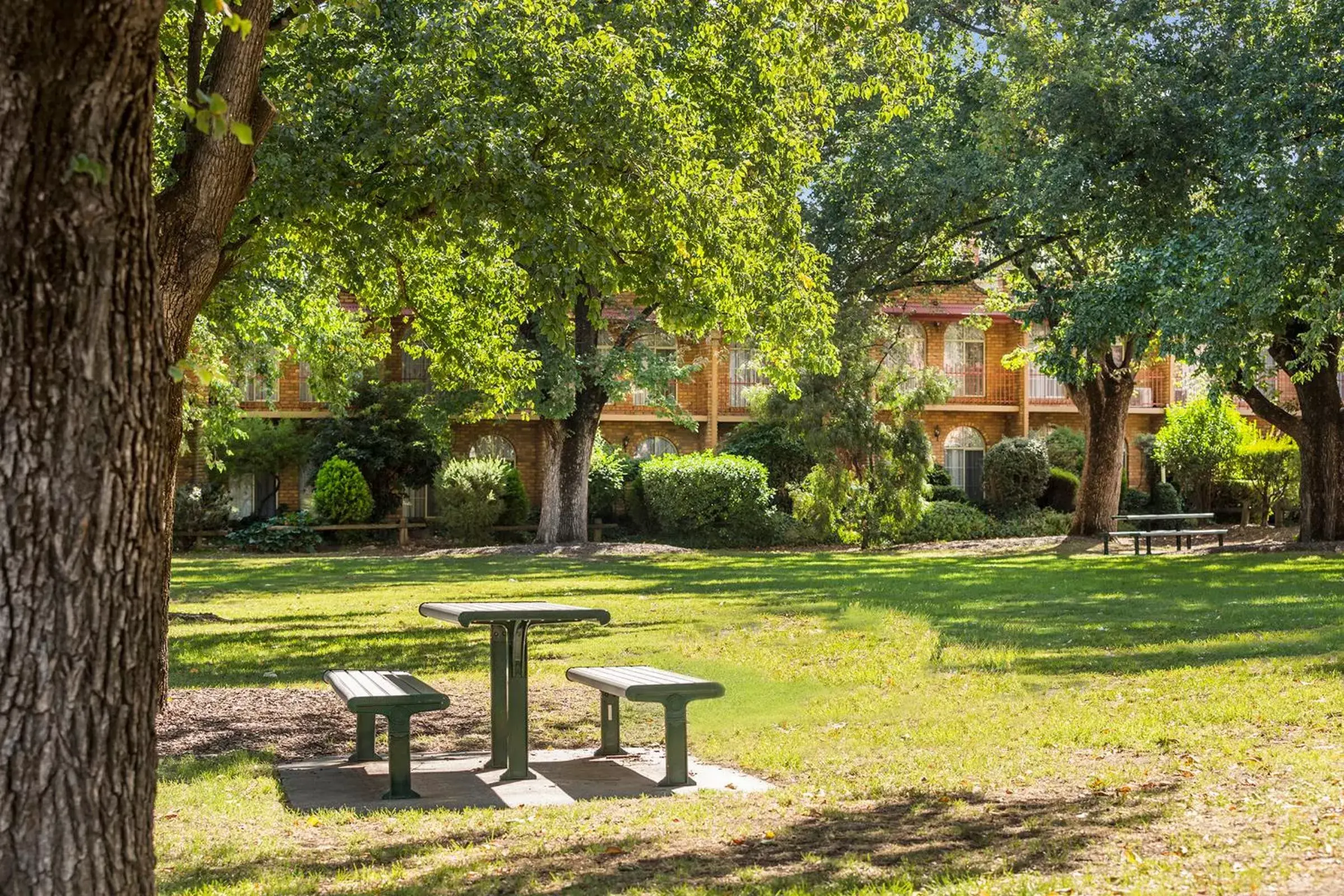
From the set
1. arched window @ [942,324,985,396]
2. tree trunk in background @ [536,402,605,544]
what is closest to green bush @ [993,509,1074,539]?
arched window @ [942,324,985,396]

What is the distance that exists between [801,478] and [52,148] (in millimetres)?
32124

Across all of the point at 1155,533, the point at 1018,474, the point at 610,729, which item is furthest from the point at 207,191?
the point at 1018,474

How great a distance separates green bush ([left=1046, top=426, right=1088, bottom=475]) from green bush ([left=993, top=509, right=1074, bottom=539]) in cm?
371

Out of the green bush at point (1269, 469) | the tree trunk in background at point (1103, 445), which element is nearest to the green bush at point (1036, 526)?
the tree trunk in background at point (1103, 445)

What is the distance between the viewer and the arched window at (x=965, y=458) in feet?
132

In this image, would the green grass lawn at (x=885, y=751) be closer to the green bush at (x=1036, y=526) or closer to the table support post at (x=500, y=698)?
the table support post at (x=500, y=698)

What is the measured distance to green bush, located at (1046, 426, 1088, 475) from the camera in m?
36.8

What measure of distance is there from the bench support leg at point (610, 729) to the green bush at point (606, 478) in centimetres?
2447

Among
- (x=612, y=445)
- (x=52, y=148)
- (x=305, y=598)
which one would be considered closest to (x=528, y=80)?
(x=52, y=148)

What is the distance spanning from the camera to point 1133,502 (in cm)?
3694

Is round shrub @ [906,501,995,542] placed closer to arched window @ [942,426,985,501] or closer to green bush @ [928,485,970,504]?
green bush @ [928,485,970,504]

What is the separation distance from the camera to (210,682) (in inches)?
419

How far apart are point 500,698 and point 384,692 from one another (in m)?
0.86

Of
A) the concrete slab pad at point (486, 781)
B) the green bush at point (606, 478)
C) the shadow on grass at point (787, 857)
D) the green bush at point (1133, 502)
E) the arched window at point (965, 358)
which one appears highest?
the arched window at point (965, 358)
